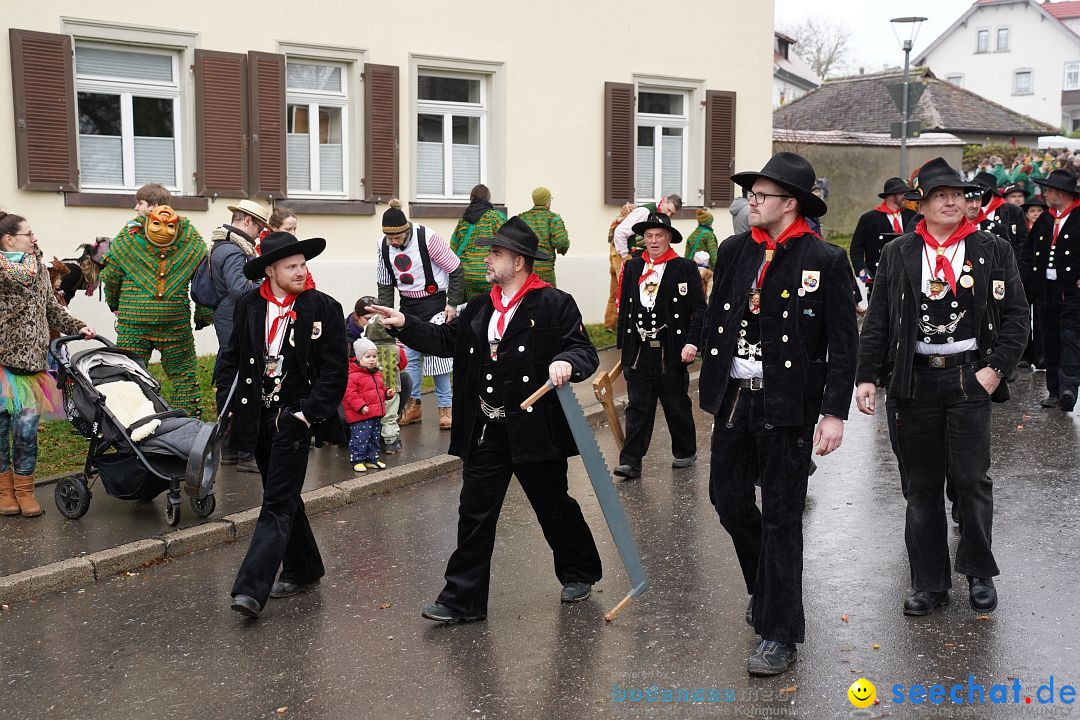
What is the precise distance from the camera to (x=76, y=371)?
783 centimetres

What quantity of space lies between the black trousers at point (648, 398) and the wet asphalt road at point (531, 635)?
3.93 ft

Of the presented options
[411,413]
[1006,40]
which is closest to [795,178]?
[411,413]

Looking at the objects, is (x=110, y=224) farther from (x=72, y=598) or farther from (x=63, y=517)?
(x=72, y=598)

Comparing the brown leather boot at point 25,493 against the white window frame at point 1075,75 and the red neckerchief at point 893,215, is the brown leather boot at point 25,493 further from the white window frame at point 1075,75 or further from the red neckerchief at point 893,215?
the white window frame at point 1075,75

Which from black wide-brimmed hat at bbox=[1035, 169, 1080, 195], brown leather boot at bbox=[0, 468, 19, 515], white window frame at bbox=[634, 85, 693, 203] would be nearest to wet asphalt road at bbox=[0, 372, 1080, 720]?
brown leather boot at bbox=[0, 468, 19, 515]

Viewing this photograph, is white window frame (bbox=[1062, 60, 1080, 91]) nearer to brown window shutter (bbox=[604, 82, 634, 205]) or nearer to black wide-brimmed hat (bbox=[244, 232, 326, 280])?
brown window shutter (bbox=[604, 82, 634, 205])

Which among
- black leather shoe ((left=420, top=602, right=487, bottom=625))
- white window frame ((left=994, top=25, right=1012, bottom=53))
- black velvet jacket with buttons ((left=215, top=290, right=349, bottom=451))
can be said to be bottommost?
black leather shoe ((left=420, top=602, right=487, bottom=625))

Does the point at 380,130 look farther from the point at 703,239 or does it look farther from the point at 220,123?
the point at 703,239

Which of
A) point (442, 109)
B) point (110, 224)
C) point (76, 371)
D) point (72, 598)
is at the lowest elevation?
point (72, 598)

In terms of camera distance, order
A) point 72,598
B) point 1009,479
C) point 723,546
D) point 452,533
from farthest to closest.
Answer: point 1009,479 → point 452,533 → point 723,546 → point 72,598

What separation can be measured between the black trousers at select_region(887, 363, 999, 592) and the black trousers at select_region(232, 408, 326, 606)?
2920mm

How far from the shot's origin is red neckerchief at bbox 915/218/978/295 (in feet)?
19.3

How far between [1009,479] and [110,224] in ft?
30.4

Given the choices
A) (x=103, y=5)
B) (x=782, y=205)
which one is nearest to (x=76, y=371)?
(x=782, y=205)
